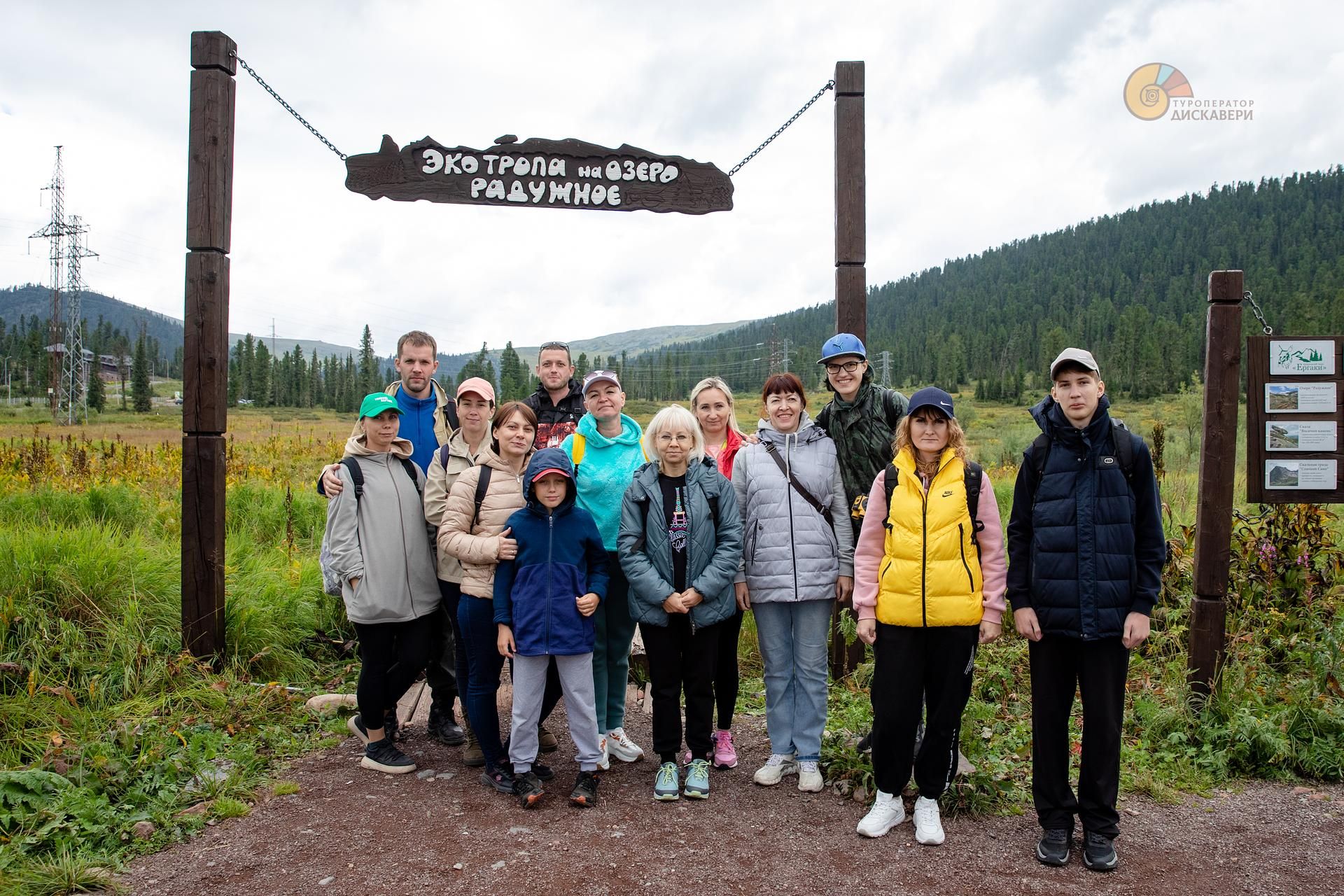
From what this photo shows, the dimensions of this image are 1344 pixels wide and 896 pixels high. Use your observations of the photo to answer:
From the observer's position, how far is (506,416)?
155 inches

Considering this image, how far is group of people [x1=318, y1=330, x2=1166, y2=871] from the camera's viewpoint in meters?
3.32

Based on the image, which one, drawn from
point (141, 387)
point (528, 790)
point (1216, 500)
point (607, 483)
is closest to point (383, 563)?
point (607, 483)

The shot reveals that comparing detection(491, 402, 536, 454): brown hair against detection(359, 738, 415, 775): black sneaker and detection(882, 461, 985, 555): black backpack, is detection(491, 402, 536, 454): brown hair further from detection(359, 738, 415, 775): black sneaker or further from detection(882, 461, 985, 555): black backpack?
detection(882, 461, 985, 555): black backpack

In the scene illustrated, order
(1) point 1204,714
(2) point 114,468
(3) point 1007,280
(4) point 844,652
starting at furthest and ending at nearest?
1. (3) point 1007,280
2. (2) point 114,468
3. (4) point 844,652
4. (1) point 1204,714

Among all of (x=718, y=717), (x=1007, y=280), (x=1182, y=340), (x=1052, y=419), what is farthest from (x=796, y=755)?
(x=1007, y=280)

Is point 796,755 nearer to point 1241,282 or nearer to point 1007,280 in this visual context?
point 1241,282

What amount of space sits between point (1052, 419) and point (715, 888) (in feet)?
7.60

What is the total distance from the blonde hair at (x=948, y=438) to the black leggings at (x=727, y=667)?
3.95 feet

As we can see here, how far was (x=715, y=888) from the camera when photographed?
9.91ft

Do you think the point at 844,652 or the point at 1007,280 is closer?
the point at 844,652

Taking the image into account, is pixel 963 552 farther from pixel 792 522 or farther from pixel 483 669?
pixel 483 669

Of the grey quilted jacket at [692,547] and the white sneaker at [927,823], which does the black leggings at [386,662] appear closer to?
the grey quilted jacket at [692,547]

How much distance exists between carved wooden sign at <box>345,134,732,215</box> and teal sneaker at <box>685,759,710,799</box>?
3.68 meters

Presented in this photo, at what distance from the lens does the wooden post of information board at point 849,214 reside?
538 centimetres
